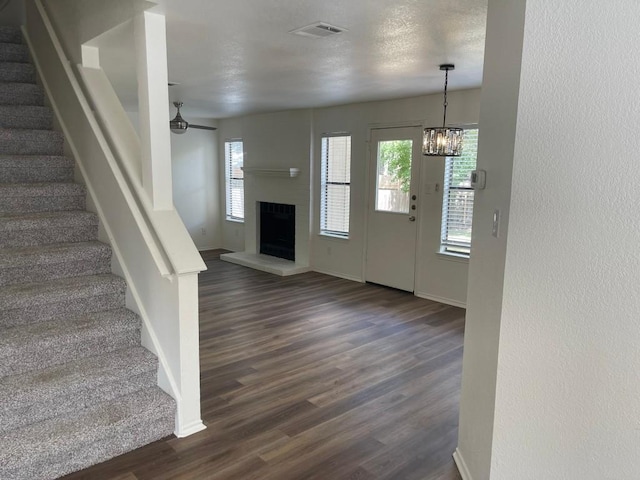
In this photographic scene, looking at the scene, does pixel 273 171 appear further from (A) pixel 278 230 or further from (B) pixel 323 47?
(B) pixel 323 47

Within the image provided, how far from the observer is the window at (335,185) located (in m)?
6.34

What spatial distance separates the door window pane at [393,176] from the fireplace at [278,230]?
1.65 metres

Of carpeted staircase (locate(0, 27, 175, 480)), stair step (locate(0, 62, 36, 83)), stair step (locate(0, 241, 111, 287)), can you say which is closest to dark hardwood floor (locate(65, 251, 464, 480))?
carpeted staircase (locate(0, 27, 175, 480))

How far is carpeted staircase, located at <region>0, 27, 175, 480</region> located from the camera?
7.36ft

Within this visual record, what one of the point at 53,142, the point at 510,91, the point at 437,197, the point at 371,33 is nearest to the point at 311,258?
the point at 437,197

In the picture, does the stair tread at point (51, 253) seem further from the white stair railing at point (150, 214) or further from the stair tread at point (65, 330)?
the stair tread at point (65, 330)

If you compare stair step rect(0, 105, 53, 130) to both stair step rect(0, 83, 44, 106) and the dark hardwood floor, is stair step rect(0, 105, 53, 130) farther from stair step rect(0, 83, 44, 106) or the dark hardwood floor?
the dark hardwood floor

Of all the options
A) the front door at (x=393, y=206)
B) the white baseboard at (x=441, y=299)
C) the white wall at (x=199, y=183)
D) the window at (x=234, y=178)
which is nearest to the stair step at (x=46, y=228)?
the front door at (x=393, y=206)

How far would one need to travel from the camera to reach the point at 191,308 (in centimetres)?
252

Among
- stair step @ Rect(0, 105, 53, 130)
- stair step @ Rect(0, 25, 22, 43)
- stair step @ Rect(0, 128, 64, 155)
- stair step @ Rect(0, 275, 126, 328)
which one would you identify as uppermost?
stair step @ Rect(0, 25, 22, 43)

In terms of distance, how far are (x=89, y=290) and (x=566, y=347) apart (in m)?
2.57

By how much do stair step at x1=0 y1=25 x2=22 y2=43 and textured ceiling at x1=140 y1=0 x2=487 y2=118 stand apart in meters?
1.48

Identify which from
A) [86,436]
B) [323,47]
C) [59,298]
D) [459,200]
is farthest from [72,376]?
[459,200]

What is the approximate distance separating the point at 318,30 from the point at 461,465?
8.17ft
